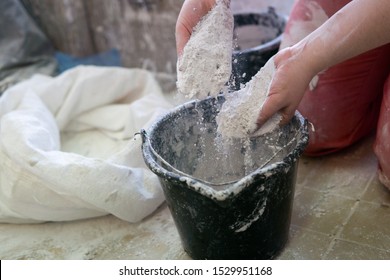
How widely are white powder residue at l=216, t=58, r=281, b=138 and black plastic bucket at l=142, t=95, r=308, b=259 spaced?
2.7 inches

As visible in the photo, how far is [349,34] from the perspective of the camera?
108 centimetres

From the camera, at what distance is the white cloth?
1.42 m

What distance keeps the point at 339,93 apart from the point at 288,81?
53 cm

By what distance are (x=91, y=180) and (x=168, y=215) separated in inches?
10.9

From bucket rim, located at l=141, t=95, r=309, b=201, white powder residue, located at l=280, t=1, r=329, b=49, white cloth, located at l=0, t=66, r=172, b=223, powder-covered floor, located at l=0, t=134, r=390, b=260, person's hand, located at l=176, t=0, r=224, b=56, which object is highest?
person's hand, located at l=176, t=0, r=224, b=56

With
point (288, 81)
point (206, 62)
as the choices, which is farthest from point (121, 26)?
point (288, 81)

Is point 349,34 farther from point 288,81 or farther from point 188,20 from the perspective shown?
point 188,20

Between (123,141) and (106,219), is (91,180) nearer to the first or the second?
(106,219)

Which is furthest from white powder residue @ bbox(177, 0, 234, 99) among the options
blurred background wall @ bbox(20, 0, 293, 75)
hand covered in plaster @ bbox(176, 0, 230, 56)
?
blurred background wall @ bbox(20, 0, 293, 75)

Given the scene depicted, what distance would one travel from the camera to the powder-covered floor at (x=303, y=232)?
51.9 inches

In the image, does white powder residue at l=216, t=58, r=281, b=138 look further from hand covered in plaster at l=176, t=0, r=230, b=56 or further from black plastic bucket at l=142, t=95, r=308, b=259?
hand covered in plaster at l=176, t=0, r=230, b=56

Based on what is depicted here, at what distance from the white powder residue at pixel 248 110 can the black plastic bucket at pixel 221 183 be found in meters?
0.07

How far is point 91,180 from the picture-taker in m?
1.40
